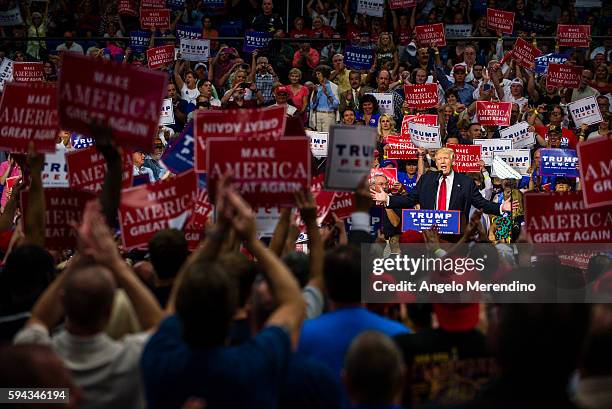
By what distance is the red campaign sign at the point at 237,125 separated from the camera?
18.1 feet

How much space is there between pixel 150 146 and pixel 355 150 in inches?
41.0

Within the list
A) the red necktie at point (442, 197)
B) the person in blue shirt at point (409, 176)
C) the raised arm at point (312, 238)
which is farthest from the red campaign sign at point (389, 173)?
the raised arm at point (312, 238)

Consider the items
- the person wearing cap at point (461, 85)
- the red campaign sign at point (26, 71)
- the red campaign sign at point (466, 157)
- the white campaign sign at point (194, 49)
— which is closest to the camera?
the red campaign sign at point (466, 157)

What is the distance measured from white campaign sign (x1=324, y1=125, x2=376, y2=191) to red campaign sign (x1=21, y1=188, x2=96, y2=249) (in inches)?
49.6

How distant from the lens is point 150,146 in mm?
5047

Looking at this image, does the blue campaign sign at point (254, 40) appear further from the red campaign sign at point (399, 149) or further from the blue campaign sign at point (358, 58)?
the red campaign sign at point (399, 149)

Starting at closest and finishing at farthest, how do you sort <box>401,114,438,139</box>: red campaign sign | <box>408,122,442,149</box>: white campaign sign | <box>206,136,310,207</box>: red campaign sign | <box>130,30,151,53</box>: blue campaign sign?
<box>206,136,310,207</box>: red campaign sign < <box>408,122,442,149</box>: white campaign sign < <box>401,114,438,139</box>: red campaign sign < <box>130,30,151,53</box>: blue campaign sign

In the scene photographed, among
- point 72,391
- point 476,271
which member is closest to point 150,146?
point 476,271

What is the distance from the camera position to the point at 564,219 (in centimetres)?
561

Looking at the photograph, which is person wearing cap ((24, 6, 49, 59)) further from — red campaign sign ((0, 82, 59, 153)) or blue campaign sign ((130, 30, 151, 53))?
red campaign sign ((0, 82, 59, 153))

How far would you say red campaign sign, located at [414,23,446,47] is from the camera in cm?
1573

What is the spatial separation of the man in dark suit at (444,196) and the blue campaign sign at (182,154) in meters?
4.63

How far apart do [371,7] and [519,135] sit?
4378 mm

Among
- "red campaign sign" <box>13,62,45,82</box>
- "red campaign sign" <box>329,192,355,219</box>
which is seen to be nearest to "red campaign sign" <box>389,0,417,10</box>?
"red campaign sign" <box>13,62,45,82</box>
